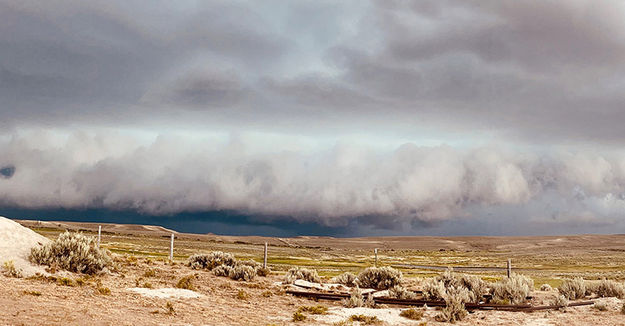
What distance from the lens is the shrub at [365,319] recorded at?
17.0 meters

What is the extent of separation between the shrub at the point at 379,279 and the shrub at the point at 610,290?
962cm

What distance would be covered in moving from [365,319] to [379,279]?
10089 mm

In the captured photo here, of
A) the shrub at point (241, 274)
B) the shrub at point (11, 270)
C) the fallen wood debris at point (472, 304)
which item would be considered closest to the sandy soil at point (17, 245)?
the shrub at point (11, 270)

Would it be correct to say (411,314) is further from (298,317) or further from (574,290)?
(574,290)

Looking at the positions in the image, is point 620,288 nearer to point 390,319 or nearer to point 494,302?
point 494,302

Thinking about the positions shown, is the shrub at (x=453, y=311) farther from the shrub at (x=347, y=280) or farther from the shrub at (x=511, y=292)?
the shrub at (x=347, y=280)

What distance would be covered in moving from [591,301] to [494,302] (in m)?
4.19

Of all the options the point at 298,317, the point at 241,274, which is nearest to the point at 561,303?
the point at 298,317

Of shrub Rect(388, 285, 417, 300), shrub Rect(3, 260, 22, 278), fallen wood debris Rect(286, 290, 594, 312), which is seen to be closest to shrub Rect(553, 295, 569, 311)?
fallen wood debris Rect(286, 290, 594, 312)

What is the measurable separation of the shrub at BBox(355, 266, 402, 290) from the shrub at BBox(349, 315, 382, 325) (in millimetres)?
8921

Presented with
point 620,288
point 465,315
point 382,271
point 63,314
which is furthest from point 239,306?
point 620,288

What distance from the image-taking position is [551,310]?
20219mm

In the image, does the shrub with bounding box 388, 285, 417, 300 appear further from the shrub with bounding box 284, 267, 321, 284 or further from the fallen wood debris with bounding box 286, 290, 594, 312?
the shrub with bounding box 284, 267, 321, 284

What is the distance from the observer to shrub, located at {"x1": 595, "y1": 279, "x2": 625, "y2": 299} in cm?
2275
